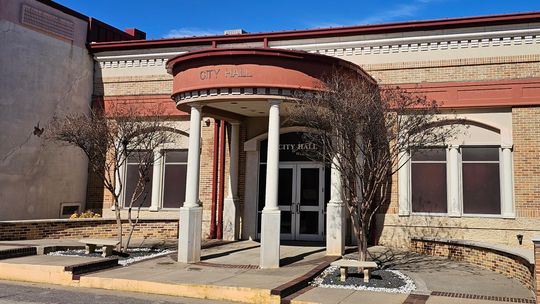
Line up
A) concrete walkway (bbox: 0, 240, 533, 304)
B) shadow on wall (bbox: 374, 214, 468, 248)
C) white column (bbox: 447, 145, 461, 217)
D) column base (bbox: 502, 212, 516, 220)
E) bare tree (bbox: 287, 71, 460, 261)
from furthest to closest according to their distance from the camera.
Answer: white column (bbox: 447, 145, 461, 217) → shadow on wall (bbox: 374, 214, 468, 248) → column base (bbox: 502, 212, 516, 220) → bare tree (bbox: 287, 71, 460, 261) → concrete walkway (bbox: 0, 240, 533, 304)

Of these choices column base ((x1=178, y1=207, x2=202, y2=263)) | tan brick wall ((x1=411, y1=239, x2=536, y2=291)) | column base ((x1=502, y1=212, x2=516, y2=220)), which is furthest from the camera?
column base ((x1=502, y1=212, x2=516, y2=220))

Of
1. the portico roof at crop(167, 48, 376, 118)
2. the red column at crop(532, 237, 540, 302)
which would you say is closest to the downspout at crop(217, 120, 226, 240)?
the portico roof at crop(167, 48, 376, 118)

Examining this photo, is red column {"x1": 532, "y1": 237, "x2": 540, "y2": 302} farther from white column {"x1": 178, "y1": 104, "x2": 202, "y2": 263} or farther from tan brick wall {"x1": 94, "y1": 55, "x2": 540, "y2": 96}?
tan brick wall {"x1": 94, "y1": 55, "x2": 540, "y2": 96}

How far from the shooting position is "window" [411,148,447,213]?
15055 millimetres

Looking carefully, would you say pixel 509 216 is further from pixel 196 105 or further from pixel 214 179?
pixel 196 105

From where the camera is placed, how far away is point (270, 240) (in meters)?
11.3

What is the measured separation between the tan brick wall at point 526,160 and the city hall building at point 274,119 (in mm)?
29

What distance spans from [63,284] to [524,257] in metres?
9.35

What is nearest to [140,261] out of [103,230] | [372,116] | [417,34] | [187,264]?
[187,264]

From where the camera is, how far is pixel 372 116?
33.6 feet

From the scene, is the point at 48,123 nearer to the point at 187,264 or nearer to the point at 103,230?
the point at 103,230

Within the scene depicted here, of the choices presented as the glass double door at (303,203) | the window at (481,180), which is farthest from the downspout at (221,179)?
the window at (481,180)

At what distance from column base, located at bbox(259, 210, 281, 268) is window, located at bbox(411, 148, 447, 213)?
18.8ft

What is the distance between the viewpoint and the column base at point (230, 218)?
16.2 metres
